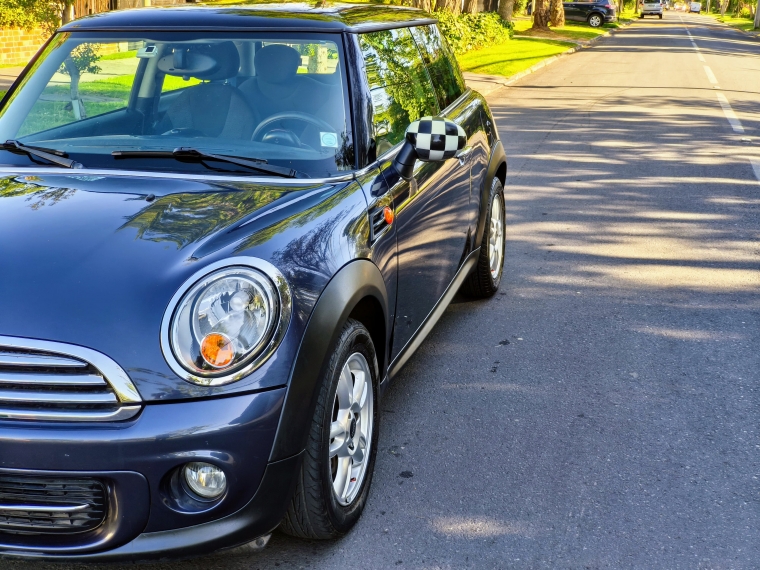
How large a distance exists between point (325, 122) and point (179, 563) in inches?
67.4

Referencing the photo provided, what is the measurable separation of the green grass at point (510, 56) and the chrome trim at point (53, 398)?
739 inches

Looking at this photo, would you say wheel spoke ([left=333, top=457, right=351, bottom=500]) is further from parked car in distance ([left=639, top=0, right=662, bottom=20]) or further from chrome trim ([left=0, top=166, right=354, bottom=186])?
parked car in distance ([left=639, top=0, right=662, bottom=20])

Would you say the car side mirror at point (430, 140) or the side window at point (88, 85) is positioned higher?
the side window at point (88, 85)

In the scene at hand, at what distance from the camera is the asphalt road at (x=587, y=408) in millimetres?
3047

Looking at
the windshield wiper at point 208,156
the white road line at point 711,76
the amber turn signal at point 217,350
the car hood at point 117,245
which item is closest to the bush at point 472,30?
the white road line at point 711,76

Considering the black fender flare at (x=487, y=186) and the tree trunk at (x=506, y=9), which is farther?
the tree trunk at (x=506, y=9)

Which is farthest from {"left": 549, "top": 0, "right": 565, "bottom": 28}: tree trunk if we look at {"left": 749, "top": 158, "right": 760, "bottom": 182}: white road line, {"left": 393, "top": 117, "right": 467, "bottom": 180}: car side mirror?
{"left": 393, "top": 117, "right": 467, "bottom": 180}: car side mirror

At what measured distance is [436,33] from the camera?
5270 mm

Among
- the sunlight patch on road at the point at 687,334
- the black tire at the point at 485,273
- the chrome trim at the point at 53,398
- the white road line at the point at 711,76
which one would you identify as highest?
the chrome trim at the point at 53,398

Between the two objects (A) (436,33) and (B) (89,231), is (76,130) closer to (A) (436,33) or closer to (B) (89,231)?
(B) (89,231)

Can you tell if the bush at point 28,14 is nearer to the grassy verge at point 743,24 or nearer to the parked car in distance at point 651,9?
the grassy verge at point 743,24

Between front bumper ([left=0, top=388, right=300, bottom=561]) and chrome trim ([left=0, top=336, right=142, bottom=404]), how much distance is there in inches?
2.8

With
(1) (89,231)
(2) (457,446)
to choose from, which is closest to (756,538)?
(2) (457,446)

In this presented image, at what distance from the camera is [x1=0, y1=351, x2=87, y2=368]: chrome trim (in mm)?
2373
